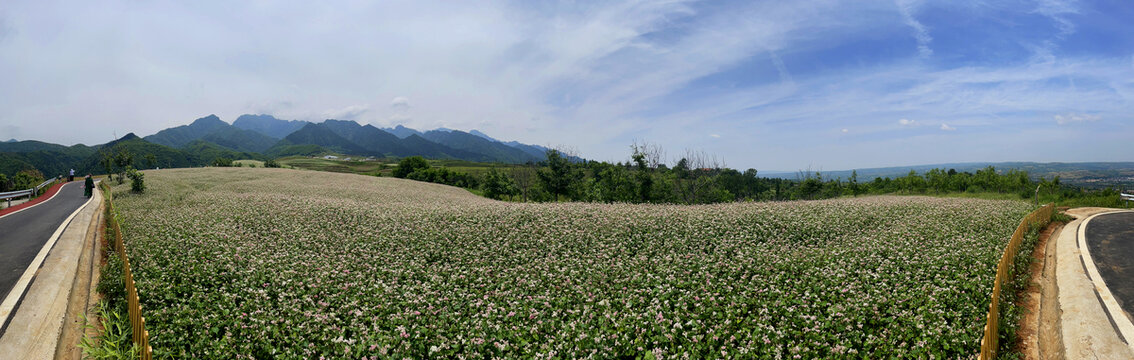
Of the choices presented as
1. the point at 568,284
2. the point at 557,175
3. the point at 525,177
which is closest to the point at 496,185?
the point at 525,177

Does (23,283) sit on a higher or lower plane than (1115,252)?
lower

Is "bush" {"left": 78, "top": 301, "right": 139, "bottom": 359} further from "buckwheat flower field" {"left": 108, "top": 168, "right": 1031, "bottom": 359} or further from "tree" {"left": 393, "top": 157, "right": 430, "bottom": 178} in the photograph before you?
"tree" {"left": 393, "top": 157, "right": 430, "bottom": 178}

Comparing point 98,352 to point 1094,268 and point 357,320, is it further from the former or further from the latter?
point 1094,268

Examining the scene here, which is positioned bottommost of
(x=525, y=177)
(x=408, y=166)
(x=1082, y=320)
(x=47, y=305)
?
(x=1082, y=320)

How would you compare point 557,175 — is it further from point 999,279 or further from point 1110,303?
point 1110,303

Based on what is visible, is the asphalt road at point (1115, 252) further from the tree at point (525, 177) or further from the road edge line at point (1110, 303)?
the tree at point (525, 177)

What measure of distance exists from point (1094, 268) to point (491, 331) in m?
17.1

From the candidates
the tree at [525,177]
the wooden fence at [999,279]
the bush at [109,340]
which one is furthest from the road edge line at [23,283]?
the tree at [525,177]

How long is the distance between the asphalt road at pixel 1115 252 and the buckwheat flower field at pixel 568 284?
220cm

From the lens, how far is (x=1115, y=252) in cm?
1347

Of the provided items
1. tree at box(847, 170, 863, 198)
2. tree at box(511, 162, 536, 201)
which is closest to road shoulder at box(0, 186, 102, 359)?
tree at box(511, 162, 536, 201)

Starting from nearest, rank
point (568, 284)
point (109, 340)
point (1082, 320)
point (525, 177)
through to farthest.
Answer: point (109, 340)
point (1082, 320)
point (568, 284)
point (525, 177)

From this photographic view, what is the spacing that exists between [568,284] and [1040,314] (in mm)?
11297

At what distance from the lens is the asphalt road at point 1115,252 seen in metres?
10.2
